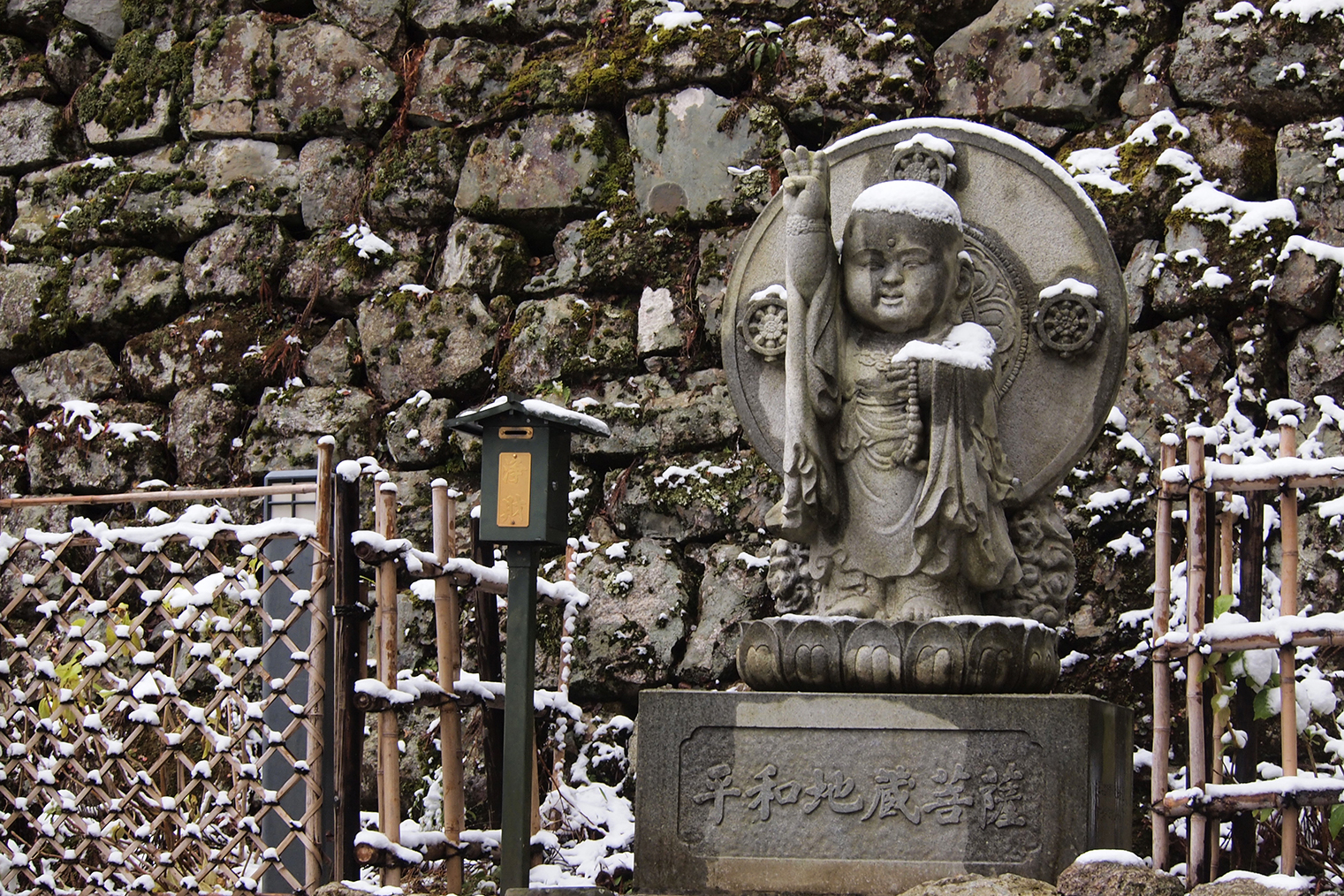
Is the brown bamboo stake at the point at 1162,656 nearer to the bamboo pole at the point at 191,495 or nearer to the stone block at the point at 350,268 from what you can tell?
the bamboo pole at the point at 191,495

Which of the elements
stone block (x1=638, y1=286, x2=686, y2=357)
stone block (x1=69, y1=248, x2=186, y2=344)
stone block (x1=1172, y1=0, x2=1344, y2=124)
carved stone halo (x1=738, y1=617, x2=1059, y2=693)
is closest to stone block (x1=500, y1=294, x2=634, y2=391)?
stone block (x1=638, y1=286, x2=686, y2=357)

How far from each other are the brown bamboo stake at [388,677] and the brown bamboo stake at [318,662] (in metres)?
0.15

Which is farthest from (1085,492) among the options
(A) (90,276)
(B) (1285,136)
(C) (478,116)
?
(A) (90,276)

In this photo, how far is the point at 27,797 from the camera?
497cm

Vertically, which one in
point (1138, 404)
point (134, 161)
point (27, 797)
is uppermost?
point (134, 161)

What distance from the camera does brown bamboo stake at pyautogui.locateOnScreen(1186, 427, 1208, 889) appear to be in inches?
171

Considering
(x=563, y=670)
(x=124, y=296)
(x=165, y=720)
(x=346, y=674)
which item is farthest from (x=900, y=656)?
(x=124, y=296)

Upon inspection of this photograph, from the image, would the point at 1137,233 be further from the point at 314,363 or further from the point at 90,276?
the point at 90,276

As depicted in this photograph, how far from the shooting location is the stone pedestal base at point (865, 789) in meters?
4.08

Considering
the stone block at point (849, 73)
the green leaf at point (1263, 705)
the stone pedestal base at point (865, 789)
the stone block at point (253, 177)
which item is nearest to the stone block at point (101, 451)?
the stone block at point (253, 177)

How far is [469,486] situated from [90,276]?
228 cm

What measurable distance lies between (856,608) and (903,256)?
3.21ft

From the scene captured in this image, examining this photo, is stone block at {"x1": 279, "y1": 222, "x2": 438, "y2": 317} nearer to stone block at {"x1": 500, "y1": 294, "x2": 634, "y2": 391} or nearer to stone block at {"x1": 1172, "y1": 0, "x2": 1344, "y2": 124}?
stone block at {"x1": 500, "y1": 294, "x2": 634, "y2": 391}

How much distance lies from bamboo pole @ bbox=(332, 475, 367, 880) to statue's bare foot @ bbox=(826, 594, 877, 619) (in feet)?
4.38
